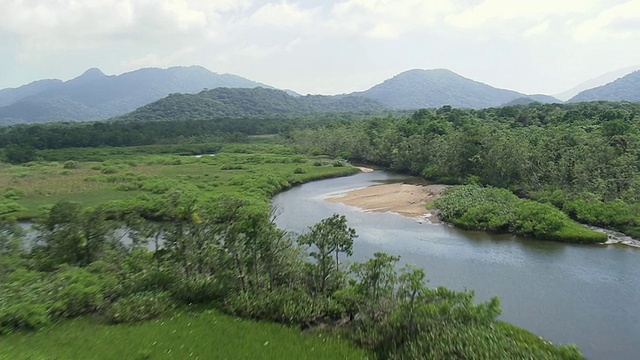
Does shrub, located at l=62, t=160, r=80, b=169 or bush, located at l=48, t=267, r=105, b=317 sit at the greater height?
bush, located at l=48, t=267, r=105, b=317

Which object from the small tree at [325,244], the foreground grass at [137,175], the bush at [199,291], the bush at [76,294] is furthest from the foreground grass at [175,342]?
the foreground grass at [137,175]

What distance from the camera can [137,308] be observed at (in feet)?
80.0

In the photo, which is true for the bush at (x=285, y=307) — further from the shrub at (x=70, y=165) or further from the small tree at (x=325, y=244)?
the shrub at (x=70, y=165)

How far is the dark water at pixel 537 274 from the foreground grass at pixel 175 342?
46.5ft

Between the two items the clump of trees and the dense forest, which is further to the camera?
the dense forest

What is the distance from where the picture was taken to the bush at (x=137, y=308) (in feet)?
78.6

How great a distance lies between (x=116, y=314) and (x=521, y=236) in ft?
121

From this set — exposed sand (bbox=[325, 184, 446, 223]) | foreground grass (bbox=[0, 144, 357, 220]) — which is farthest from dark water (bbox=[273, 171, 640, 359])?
foreground grass (bbox=[0, 144, 357, 220])

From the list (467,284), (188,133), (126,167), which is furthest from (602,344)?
(188,133)

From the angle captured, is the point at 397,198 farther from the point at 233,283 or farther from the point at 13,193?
the point at 13,193

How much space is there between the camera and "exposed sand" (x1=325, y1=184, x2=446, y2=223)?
189ft

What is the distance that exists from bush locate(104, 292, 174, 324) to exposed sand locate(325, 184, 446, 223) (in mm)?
34976

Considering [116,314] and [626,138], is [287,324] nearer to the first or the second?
[116,314]

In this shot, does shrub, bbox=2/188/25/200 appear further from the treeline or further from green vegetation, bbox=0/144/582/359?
the treeline
